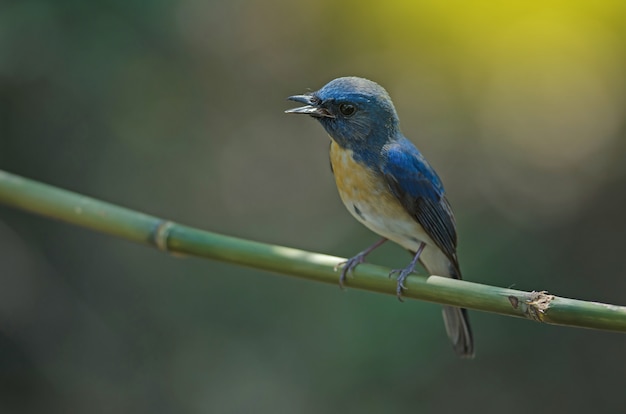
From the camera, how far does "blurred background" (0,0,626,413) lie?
465cm

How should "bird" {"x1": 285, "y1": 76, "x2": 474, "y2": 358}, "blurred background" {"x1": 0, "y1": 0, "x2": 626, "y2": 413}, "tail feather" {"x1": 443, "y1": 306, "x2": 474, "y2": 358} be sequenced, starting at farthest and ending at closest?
"blurred background" {"x1": 0, "y1": 0, "x2": 626, "y2": 413}
"tail feather" {"x1": 443, "y1": 306, "x2": 474, "y2": 358}
"bird" {"x1": 285, "y1": 76, "x2": 474, "y2": 358}

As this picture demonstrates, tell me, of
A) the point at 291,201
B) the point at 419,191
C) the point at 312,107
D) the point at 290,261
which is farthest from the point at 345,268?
the point at 291,201

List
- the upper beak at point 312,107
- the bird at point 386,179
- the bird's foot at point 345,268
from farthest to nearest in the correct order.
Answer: the bird at point 386,179, the upper beak at point 312,107, the bird's foot at point 345,268

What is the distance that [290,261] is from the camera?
2.45 meters

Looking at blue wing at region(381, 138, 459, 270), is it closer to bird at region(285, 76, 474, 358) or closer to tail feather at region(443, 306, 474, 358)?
bird at region(285, 76, 474, 358)

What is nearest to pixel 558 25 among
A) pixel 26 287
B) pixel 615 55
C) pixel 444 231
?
pixel 615 55

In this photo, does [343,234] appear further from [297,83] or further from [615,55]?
[615,55]

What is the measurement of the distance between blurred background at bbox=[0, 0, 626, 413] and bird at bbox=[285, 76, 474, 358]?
118 centimetres

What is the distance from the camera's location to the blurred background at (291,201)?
183 inches

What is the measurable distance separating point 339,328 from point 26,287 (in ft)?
5.80

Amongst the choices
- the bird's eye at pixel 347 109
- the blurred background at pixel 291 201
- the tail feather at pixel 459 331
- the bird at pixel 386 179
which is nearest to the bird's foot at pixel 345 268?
A: the bird at pixel 386 179

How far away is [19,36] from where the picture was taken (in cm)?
460

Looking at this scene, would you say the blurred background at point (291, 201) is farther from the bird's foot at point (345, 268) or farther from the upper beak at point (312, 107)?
the bird's foot at point (345, 268)

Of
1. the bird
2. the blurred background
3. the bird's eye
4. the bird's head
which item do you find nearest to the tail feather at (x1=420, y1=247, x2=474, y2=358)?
the bird
